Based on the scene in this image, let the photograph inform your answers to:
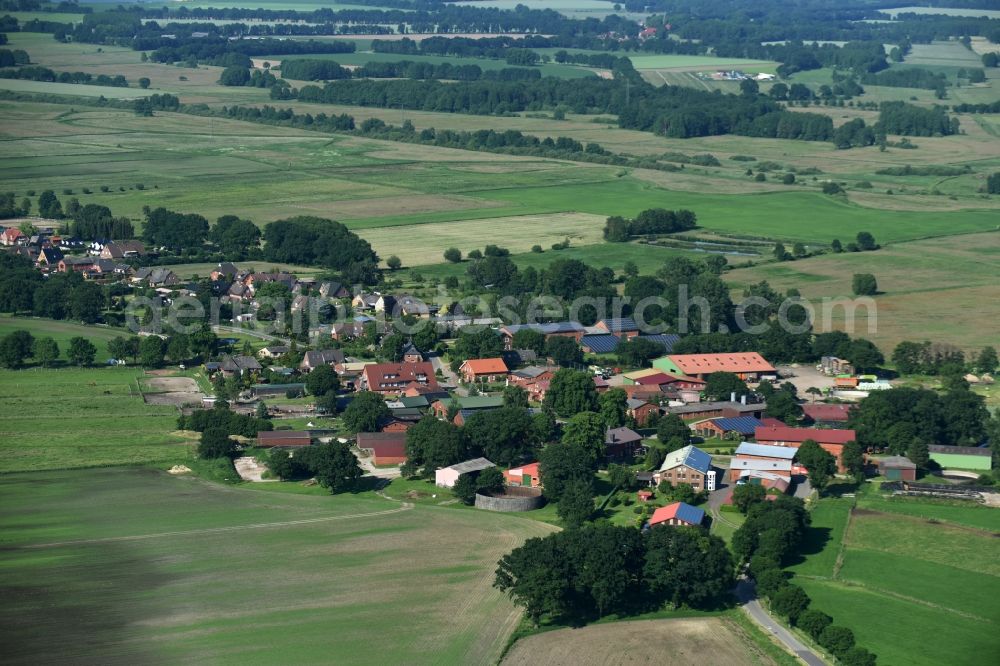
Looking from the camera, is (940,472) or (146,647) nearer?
(146,647)

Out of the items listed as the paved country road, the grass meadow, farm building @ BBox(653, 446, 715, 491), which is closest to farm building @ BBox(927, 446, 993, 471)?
the grass meadow

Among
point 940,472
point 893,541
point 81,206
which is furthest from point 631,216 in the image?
point 893,541

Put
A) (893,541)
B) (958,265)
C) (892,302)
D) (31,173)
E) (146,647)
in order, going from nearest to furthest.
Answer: (146,647)
(893,541)
(892,302)
(958,265)
(31,173)

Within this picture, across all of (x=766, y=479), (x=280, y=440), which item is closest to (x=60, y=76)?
(x=280, y=440)

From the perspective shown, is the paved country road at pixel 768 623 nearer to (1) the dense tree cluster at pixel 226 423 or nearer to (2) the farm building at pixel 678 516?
(2) the farm building at pixel 678 516

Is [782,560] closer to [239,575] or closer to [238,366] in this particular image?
[239,575]

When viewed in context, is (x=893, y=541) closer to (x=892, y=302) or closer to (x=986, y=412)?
(x=986, y=412)
